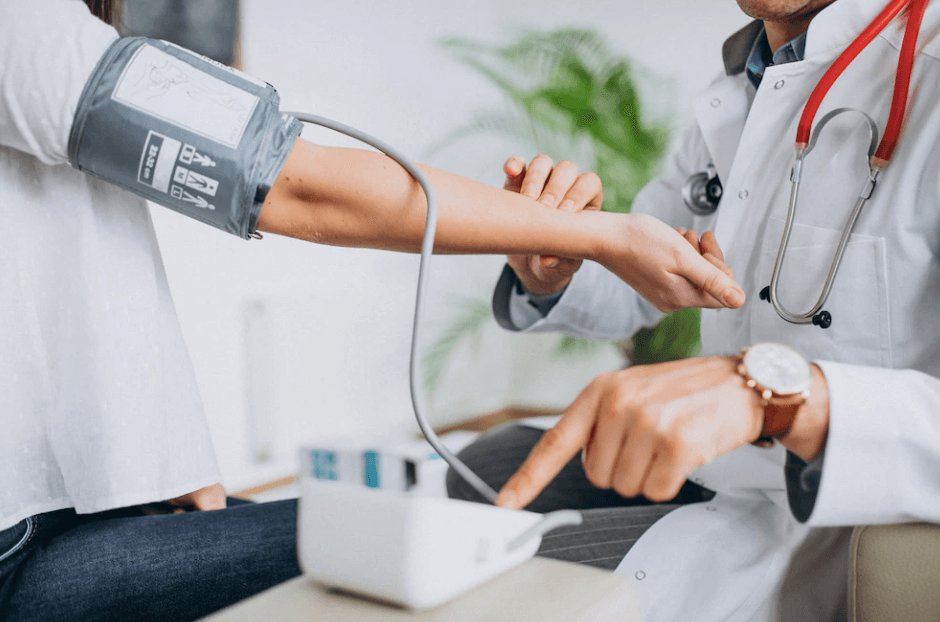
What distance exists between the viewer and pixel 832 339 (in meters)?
0.78

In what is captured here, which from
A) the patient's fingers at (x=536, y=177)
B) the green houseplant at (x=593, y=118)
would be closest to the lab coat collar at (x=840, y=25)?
the patient's fingers at (x=536, y=177)

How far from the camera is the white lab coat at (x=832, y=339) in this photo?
0.56m

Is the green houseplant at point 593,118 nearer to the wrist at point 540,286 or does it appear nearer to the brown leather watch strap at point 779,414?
the wrist at point 540,286

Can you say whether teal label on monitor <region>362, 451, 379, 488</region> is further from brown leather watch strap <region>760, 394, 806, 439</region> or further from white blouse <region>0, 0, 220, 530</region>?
brown leather watch strap <region>760, 394, 806, 439</region>

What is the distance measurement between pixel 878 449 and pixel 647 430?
0.23 m

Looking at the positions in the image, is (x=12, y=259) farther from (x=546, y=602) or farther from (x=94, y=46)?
(x=546, y=602)

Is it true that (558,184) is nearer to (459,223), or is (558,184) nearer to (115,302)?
(459,223)

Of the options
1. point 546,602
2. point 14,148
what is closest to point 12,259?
point 14,148

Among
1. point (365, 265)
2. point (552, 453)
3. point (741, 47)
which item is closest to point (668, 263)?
point (552, 453)

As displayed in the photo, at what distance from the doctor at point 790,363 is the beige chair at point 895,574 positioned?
0.02 metres

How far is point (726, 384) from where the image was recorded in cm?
53

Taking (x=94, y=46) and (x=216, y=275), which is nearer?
(x=94, y=46)

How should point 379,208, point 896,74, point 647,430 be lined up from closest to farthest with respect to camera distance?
point 647,430, point 379,208, point 896,74

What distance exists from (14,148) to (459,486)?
708 millimetres
